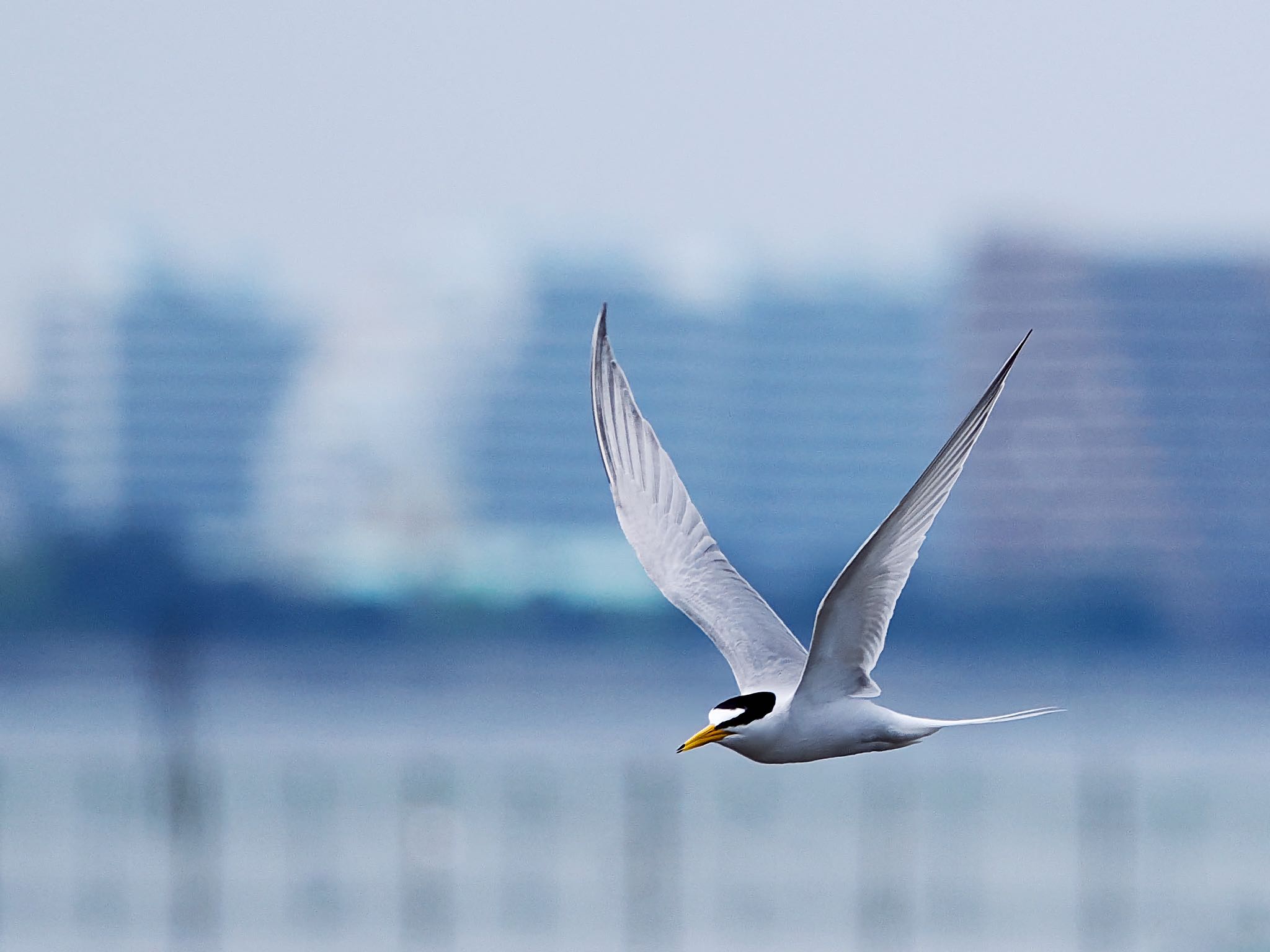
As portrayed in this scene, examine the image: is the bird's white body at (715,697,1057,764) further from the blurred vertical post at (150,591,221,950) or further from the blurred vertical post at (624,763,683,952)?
the blurred vertical post at (150,591,221,950)

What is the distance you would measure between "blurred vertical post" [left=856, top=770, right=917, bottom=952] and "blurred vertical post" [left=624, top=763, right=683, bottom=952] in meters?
2.45

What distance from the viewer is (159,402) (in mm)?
119688

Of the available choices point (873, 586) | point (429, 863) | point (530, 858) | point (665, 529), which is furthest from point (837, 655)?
point (530, 858)

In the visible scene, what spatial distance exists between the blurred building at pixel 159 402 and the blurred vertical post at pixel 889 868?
67747 mm

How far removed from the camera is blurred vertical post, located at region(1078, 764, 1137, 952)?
81.6 ft

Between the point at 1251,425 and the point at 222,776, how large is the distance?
77731mm

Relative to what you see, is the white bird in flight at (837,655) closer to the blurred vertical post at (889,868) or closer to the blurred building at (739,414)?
the blurred vertical post at (889,868)

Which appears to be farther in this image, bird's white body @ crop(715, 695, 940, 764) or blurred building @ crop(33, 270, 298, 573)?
blurred building @ crop(33, 270, 298, 573)

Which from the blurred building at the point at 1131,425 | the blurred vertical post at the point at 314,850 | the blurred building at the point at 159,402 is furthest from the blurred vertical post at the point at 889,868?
the blurred building at the point at 159,402

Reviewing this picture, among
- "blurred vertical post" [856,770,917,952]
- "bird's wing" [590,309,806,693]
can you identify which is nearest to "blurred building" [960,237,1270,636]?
"blurred vertical post" [856,770,917,952]

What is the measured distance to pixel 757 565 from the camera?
97.7 m

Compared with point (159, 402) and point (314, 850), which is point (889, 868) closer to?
point (314, 850)

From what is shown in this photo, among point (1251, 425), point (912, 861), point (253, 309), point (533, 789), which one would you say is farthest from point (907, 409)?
point (912, 861)

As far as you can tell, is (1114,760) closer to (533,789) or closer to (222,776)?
(533,789)
